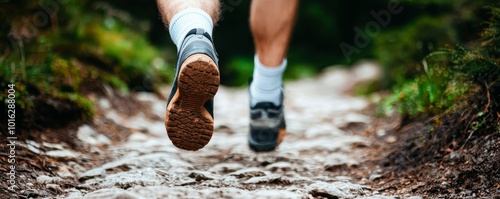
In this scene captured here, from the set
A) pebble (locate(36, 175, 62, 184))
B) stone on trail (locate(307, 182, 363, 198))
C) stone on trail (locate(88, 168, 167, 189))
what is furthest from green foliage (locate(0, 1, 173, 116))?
stone on trail (locate(307, 182, 363, 198))

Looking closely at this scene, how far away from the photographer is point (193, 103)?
1.60 m

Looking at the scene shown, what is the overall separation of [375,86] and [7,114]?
406cm

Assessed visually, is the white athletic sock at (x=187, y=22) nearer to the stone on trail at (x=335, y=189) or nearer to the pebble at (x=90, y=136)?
the stone on trail at (x=335, y=189)

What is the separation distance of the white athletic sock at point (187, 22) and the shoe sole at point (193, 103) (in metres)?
0.15

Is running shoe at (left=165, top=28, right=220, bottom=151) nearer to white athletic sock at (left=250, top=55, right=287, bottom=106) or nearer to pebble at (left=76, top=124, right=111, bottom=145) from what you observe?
white athletic sock at (left=250, top=55, right=287, bottom=106)

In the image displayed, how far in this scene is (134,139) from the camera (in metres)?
2.76

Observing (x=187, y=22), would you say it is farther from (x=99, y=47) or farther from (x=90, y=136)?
(x=99, y=47)

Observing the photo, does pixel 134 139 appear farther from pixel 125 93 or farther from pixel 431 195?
pixel 431 195

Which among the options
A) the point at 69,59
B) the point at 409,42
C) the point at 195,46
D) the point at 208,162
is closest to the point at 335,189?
the point at 195,46

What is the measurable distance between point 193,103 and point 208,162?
2.20 ft

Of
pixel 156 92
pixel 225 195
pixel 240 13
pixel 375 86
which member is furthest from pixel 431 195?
pixel 240 13

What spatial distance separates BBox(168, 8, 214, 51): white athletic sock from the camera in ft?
5.34

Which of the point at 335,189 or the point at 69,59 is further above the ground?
the point at 69,59

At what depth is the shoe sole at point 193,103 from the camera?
4.95ft
